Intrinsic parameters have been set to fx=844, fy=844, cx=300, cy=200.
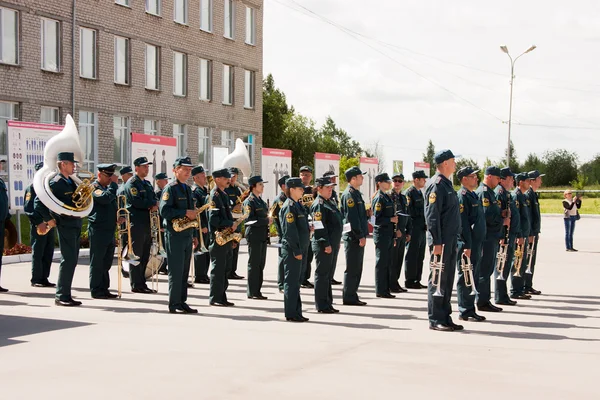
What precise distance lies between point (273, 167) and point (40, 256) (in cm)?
1374

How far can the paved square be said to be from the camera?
7.26 m

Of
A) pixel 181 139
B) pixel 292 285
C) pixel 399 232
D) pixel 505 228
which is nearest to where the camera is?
pixel 292 285

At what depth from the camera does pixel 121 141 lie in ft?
123

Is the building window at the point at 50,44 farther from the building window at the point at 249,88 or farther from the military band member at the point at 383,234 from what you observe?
the military band member at the point at 383,234

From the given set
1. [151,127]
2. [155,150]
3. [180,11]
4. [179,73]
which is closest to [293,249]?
[155,150]

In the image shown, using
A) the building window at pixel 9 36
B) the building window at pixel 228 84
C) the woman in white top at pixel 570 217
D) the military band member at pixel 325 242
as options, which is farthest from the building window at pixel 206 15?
the military band member at pixel 325 242

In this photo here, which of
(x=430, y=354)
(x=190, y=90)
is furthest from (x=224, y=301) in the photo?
(x=190, y=90)

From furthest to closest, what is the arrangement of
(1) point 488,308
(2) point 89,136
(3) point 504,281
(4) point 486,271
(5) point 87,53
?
(2) point 89,136, (5) point 87,53, (3) point 504,281, (1) point 488,308, (4) point 486,271

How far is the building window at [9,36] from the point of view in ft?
101

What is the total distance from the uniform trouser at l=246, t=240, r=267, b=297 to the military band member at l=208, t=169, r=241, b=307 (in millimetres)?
878

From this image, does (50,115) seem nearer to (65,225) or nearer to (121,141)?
(121,141)

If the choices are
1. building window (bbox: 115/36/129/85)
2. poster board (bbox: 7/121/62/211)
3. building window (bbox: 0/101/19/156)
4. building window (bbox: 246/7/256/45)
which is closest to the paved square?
poster board (bbox: 7/121/62/211)

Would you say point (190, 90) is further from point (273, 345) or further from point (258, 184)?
point (273, 345)

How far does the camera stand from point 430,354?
29.1ft
